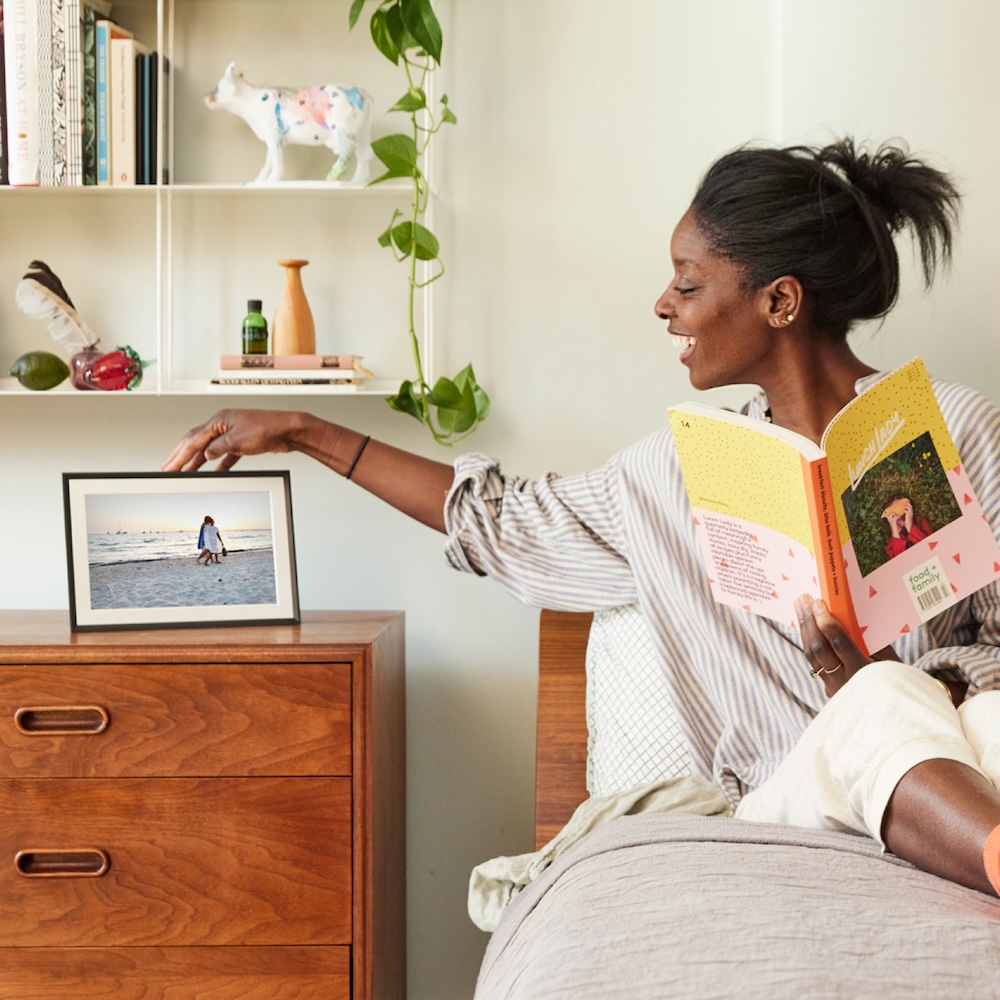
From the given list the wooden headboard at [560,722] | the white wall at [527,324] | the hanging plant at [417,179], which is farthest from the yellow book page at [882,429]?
the hanging plant at [417,179]

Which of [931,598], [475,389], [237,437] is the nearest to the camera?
[931,598]

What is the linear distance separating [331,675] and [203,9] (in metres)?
1.10

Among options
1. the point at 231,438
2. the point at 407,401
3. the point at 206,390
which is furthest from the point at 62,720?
the point at 407,401

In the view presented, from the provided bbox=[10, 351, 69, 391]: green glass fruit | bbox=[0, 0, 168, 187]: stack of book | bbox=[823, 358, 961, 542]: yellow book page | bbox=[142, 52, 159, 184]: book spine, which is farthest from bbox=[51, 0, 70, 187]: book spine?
bbox=[823, 358, 961, 542]: yellow book page

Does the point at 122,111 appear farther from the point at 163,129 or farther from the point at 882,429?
the point at 882,429

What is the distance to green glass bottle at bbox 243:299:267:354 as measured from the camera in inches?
68.3

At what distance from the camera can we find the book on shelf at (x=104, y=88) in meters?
1.70

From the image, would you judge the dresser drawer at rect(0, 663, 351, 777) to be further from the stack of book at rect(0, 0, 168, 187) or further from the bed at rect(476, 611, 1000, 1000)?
the stack of book at rect(0, 0, 168, 187)

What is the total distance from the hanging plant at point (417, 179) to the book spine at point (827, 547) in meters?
0.81

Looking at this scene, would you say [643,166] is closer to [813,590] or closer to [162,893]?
[813,590]

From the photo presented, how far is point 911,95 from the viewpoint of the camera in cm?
170

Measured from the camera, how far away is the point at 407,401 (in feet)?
5.81

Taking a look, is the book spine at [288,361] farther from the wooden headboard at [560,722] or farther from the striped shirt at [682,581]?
the wooden headboard at [560,722]

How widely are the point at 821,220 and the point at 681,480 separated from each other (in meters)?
0.34
